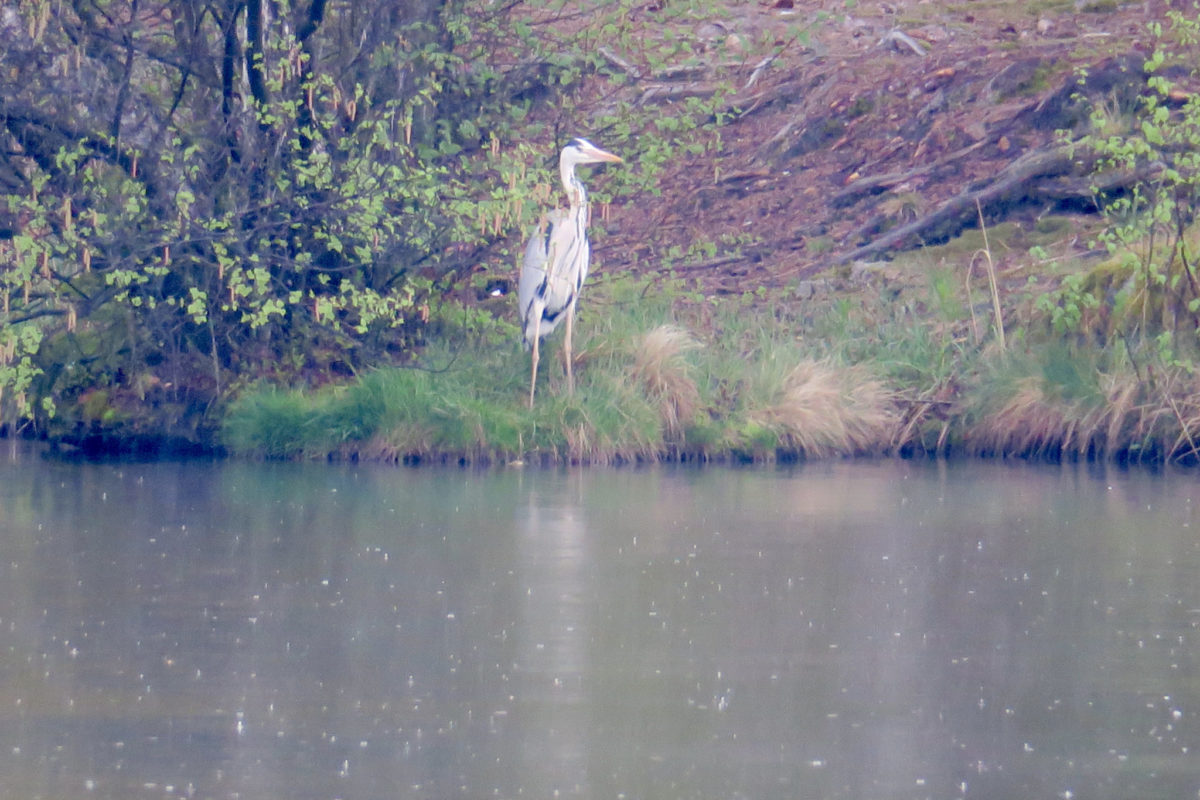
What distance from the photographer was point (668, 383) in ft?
50.7

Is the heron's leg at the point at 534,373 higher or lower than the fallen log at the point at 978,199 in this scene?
lower

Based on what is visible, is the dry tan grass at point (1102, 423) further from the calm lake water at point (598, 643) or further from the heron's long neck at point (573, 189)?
the heron's long neck at point (573, 189)

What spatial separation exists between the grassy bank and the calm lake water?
73.0 inches

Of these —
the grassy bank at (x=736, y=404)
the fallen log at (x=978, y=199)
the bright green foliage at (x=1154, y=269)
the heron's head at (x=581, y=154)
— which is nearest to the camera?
the bright green foliage at (x=1154, y=269)

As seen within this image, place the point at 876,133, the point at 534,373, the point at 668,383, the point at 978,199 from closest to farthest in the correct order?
the point at 534,373
the point at 668,383
the point at 978,199
the point at 876,133

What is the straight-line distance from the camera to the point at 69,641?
807 cm

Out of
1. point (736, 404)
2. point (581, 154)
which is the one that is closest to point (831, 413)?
point (736, 404)

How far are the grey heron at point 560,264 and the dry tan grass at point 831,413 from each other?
5.72ft

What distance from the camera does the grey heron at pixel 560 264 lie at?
50.4ft

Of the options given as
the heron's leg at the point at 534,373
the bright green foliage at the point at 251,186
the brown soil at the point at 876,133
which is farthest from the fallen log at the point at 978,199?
the heron's leg at the point at 534,373

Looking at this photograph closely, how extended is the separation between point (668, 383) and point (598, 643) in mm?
7419

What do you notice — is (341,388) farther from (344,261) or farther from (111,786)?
(111,786)

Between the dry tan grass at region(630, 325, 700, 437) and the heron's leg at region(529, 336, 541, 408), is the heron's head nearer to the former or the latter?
the heron's leg at region(529, 336, 541, 408)

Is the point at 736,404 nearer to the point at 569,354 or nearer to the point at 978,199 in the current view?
the point at 569,354
